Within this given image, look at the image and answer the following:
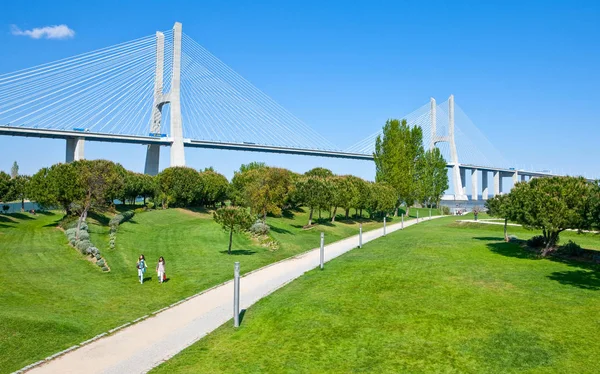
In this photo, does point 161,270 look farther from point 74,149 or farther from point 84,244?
point 74,149

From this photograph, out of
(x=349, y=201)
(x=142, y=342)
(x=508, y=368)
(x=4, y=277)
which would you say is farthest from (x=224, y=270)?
(x=349, y=201)

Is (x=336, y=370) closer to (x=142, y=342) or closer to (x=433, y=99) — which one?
(x=142, y=342)

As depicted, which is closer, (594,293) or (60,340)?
(60,340)

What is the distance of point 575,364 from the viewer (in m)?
11.1

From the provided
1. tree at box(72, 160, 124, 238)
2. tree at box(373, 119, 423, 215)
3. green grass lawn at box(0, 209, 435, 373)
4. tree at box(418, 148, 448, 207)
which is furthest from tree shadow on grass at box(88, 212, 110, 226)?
tree at box(418, 148, 448, 207)

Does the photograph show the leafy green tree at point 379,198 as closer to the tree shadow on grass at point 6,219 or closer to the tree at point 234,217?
the tree at point 234,217

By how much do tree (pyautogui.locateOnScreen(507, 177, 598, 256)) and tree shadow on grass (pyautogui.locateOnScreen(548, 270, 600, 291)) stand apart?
10.9ft

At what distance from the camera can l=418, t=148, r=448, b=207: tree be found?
83.1m

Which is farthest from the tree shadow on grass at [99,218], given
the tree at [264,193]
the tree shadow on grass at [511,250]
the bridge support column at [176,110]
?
the bridge support column at [176,110]

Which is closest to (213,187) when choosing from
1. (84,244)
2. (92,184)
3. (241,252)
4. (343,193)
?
(343,193)

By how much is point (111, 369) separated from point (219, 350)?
106 inches

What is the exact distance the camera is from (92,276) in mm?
23078

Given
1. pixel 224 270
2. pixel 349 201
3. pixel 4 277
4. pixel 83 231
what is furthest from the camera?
pixel 349 201

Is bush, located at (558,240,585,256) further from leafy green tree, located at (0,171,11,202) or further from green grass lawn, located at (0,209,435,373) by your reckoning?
leafy green tree, located at (0,171,11,202)
